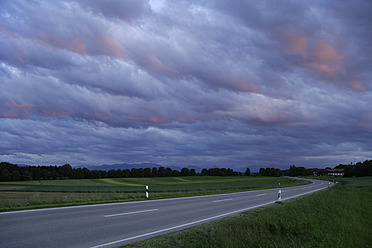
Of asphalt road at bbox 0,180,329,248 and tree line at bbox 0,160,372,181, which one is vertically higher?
tree line at bbox 0,160,372,181

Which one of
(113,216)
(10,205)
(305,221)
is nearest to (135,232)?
(113,216)

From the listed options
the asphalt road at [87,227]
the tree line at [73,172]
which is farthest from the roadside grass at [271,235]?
the tree line at [73,172]

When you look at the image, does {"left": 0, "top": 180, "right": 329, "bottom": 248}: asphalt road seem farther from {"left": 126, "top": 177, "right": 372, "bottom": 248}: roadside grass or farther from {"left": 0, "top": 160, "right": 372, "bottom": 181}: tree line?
{"left": 0, "top": 160, "right": 372, "bottom": 181}: tree line

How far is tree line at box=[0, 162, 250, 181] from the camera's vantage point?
80.0 m

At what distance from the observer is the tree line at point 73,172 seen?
262 feet

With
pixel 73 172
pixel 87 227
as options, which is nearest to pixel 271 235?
pixel 87 227

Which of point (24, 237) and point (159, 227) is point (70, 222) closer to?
point (24, 237)

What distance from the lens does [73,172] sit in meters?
98.7

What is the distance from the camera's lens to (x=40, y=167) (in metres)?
93.1

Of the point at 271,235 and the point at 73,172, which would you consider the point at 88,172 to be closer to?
the point at 73,172

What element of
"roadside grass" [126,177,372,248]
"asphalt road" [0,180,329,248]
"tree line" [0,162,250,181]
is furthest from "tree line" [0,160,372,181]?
"roadside grass" [126,177,372,248]

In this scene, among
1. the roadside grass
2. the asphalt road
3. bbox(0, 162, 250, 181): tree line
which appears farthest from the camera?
bbox(0, 162, 250, 181): tree line

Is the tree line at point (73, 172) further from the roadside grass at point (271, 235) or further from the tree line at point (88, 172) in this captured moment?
the roadside grass at point (271, 235)

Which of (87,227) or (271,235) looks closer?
A: (271,235)
